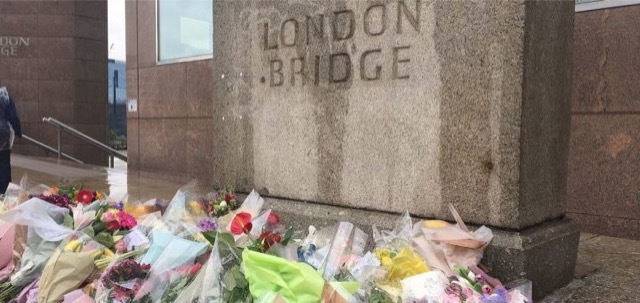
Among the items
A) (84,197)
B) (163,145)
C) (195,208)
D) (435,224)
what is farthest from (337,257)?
(163,145)

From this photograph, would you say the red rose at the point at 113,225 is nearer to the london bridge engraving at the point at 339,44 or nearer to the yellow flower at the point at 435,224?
the london bridge engraving at the point at 339,44

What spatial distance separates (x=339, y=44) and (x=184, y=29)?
5839 mm

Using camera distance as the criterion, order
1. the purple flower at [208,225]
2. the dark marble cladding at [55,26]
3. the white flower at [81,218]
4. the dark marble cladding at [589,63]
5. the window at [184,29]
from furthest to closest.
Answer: the dark marble cladding at [55,26]
the window at [184,29]
the dark marble cladding at [589,63]
the white flower at [81,218]
the purple flower at [208,225]

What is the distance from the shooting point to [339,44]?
140 inches

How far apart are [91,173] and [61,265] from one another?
25.1 feet

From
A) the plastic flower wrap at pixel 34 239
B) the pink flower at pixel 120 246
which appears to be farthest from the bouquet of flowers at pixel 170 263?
the plastic flower wrap at pixel 34 239

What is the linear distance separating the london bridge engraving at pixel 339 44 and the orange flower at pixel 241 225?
1086mm

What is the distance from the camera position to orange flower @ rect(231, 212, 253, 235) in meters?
2.92

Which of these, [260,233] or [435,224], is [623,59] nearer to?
[435,224]

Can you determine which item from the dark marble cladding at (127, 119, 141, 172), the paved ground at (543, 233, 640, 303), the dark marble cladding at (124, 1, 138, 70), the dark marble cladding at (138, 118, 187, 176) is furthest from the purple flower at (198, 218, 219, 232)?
the dark marble cladding at (124, 1, 138, 70)

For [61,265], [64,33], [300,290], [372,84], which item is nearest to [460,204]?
[372,84]

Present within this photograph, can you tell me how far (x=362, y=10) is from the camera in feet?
11.2

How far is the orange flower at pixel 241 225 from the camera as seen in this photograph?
2918mm

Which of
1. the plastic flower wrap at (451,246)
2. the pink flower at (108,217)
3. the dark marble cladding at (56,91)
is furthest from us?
the dark marble cladding at (56,91)
